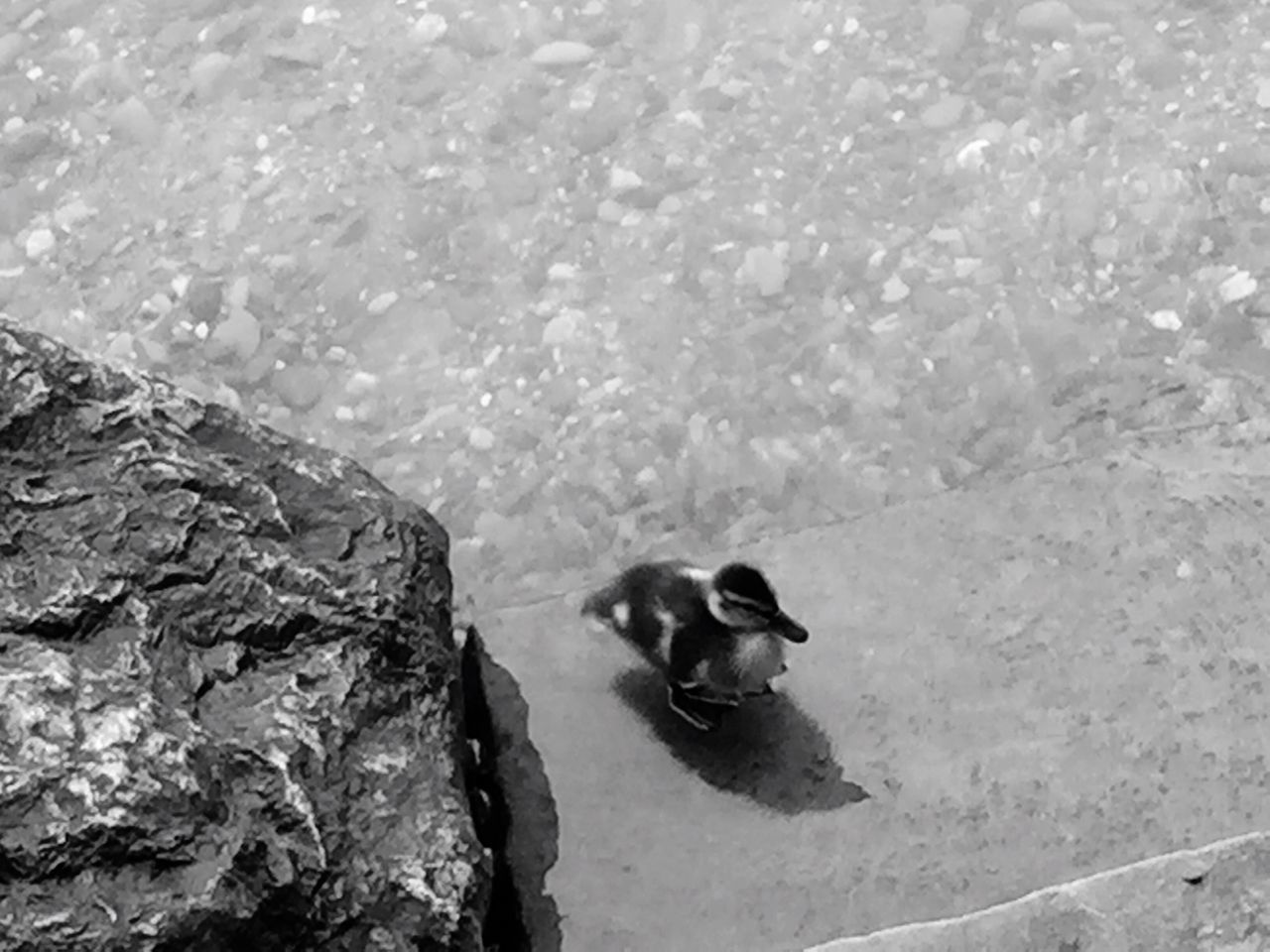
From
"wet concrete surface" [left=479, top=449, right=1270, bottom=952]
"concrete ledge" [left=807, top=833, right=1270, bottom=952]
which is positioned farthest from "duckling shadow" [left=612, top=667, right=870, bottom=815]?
"concrete ledge" [left=807, top=833, right=1270, bottom=952]

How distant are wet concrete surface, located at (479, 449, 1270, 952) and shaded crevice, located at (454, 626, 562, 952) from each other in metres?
0.04

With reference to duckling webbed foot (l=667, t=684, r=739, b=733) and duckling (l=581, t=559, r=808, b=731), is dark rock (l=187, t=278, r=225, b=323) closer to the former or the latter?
duckling (l=581, t=559, r=808, b=731)

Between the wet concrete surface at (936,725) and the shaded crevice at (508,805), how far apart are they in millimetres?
37

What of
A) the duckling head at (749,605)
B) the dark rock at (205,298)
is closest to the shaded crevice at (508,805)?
the duckling head at (749,605)

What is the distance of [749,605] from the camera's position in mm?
3688

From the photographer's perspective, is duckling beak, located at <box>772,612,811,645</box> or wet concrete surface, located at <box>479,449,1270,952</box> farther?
duckling beak, located at <box>772,612,811,645</box>

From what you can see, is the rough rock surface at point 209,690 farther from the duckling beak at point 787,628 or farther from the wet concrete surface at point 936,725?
the duckling beak at point 787,628

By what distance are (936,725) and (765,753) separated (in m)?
0.38

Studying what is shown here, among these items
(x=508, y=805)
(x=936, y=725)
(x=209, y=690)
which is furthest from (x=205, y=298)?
(x=936, y=725)

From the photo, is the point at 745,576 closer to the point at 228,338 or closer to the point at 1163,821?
the point at 1163,821

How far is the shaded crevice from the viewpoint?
3529mm

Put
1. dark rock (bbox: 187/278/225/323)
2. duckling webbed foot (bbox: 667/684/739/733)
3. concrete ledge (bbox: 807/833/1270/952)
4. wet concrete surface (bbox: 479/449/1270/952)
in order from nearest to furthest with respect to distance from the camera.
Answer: concrete ledge (bbox: 807/833/1270/952) < wet concrete surface (bbox: 479/449/1270/952) < duckling webbed foot (bbox: 667/684/739/733) < dark rock (bbox: 187/278/225/323)

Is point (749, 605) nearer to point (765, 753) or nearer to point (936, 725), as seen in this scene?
point (765, 753)

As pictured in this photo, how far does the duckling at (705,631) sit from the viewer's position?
369cm
